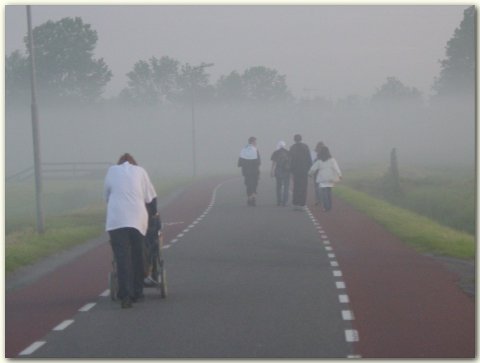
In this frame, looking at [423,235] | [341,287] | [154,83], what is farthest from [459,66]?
[341,287]

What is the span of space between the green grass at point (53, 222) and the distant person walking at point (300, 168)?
5749mm

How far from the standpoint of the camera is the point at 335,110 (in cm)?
12962

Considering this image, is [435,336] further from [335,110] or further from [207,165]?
[335,110]

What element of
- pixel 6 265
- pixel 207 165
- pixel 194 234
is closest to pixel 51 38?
pixel 194 234

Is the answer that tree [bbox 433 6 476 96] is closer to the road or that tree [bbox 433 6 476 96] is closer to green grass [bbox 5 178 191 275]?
green grass [bbox 5 178 191 275]

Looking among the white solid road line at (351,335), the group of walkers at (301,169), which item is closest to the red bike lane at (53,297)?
the white solid road line at (351,335)

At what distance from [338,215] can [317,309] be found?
19.4 metres

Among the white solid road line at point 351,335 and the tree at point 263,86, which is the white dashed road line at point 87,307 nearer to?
the white solid road line at point 351,335

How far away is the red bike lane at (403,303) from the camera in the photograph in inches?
447

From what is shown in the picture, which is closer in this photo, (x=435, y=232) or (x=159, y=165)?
(x=435, y=232)

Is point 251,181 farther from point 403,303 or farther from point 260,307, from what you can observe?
point 260,307

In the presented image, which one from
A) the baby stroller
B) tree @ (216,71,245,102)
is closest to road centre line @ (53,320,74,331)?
the baby stroller

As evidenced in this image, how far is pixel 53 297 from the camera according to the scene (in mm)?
15789

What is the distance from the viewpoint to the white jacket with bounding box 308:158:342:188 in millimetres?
34094
